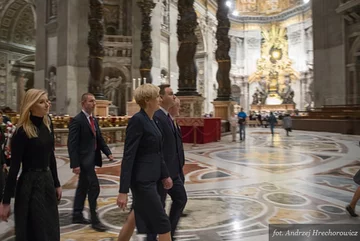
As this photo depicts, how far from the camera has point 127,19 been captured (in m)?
22.3

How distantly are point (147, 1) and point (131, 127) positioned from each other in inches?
746

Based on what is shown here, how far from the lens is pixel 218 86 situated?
15.8m

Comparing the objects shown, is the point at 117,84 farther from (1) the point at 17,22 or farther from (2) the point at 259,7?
(2) the point at 259,7

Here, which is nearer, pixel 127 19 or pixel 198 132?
pixel 198 132

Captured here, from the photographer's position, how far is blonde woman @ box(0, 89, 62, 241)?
2.00 meters

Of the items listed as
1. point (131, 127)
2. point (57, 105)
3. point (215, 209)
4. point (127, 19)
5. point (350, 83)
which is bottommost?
point (215, 209)

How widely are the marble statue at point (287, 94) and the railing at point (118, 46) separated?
26.7 meters

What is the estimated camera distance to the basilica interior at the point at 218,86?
3807 millimetres

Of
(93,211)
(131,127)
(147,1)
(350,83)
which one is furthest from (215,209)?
(350,83)

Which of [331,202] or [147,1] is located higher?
[147,1]

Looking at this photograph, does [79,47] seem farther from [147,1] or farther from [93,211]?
[93,211]

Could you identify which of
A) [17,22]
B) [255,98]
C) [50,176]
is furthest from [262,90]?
[50,176]

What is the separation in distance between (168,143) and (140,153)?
0.49 metres

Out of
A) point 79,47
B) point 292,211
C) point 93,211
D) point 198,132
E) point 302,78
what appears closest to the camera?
point 93,211
